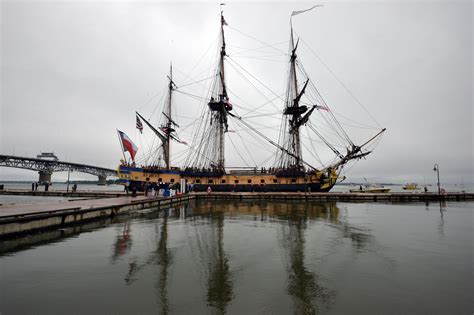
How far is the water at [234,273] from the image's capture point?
5.32 metres

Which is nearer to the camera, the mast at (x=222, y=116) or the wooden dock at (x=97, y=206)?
→ the wooden dock at (x=97, y=206)

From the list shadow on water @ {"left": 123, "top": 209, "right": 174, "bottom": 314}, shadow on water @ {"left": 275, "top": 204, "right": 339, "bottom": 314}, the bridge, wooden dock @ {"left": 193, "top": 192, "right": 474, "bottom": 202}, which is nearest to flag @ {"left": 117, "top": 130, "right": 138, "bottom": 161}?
wooden dock @ {"left": 193, "top": 192, "right": 474, "bottom": 202}

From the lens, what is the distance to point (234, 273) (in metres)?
7.21

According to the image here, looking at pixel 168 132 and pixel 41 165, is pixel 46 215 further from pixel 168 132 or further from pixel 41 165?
pixel 41 165

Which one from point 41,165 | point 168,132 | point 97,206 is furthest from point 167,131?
point 41,165

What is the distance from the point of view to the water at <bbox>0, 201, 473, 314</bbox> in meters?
5.32

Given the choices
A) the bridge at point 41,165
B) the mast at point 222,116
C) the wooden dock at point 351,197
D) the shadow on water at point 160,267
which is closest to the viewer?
the shadow on water at point 160,267

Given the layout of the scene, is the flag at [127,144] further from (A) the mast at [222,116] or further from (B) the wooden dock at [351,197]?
(A) the mast at [222,116]

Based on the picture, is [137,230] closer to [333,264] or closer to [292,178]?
[333,264]

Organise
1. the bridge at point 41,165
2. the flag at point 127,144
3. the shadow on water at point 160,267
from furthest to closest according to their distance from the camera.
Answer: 1. the bridge at point 41,165
2. the flag at point 127,144
3. the shadow on water at point 160,267

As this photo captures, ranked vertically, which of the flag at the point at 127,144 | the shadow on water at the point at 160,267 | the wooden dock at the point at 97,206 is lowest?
the shadow on water at the point at 160,267

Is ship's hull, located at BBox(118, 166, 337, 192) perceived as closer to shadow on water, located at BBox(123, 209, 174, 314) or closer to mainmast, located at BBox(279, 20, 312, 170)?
mainmast, located at BBox(279, 20, 312, 170)

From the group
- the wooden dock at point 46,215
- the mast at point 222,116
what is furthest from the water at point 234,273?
the mast at point 222,116

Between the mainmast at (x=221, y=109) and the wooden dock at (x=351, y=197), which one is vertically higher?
the mainmast at (x=221, y=109)
